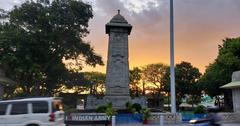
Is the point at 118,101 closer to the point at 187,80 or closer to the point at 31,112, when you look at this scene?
the point at 31,112

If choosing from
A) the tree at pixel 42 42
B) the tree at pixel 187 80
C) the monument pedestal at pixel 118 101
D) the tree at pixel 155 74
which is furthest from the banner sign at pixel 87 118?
the tree at pixel 155 74

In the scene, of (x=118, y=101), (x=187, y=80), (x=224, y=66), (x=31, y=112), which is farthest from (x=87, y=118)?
(x=187, y=80)

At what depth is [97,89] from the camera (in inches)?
2795

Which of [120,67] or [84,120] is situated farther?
[120,67]

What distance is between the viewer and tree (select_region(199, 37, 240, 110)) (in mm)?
48031

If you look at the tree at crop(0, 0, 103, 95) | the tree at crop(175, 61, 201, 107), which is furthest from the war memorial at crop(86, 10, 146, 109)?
the tree at crop(175, 61, 201, 107)

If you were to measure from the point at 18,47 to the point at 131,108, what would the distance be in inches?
540

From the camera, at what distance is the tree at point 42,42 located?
3519 centimetres

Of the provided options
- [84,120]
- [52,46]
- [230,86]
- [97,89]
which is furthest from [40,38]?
[97,89]

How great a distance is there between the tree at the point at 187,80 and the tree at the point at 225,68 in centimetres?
807

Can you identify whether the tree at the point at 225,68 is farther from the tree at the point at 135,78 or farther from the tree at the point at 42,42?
the tree at the point at 42,42

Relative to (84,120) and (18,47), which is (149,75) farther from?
(84,120)

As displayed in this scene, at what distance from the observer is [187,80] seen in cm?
6322

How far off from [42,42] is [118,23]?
28.0 feet
